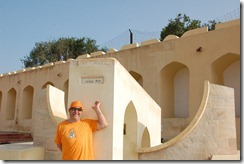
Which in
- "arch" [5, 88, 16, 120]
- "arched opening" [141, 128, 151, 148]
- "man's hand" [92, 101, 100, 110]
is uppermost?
"arch" [5, 88, 16, 120]

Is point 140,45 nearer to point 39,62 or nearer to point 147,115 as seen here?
point 147,115

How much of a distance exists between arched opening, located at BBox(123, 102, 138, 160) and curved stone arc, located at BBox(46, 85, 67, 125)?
1229 mm

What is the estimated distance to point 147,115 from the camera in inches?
255

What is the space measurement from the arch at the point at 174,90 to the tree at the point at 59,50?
1497cm

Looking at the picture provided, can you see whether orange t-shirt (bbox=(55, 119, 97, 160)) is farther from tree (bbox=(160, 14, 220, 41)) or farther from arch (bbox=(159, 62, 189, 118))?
tree (bbox=(160, 14, 220, 41))

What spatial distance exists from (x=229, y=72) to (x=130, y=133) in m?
6.76

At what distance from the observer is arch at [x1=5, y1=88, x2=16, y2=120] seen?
18516 mm

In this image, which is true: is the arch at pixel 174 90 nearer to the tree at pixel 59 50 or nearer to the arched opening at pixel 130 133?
the arched opening at pixel 130 133

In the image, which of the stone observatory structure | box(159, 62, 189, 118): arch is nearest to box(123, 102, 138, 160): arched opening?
the stone observatory structure

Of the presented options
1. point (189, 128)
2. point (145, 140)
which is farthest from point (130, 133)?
point (145, 140)

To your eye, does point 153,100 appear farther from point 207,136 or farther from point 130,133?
point 207,136

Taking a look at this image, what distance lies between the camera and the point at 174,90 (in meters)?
12.2

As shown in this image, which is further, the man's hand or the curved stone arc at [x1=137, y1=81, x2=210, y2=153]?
the curved stone arc at [x1=137, y1=81, x2=210, y2=153]

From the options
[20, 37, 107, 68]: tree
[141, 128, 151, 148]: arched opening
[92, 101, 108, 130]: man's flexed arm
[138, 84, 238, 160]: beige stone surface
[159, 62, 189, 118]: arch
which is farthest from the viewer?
[20, 37, 107, 68]: tree
